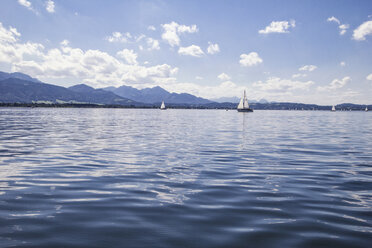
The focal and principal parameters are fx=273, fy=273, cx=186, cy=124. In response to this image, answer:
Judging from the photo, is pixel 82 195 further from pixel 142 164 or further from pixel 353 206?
pixel 353 206

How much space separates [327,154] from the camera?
23594 mm

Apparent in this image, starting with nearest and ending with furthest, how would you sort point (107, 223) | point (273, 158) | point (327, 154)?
point (107, 223)
point (273, 158)
point (327, 154)

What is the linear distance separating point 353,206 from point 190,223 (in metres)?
6.42

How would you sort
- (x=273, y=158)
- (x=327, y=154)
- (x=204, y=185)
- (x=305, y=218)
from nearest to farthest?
(x=305, y=218)
(x=204, y=185)
(x=273, y=158)
(x=327, y=154)

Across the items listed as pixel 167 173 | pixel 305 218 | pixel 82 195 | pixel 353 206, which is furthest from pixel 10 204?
pixel 353 206

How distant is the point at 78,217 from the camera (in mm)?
8797

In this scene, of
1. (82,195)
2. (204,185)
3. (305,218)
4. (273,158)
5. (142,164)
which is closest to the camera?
(305,218)

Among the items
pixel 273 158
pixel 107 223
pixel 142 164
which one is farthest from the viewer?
pixel 273 158

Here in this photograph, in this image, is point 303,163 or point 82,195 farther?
point 303,163

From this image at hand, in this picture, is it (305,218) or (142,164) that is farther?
(142,164)

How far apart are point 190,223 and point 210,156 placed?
13616 millimetres

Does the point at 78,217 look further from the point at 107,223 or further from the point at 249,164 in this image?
the point at 249,164

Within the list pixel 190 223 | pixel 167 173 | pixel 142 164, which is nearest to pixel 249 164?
pixel 167 173

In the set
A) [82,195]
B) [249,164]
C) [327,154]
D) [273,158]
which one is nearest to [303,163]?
[273,158]
